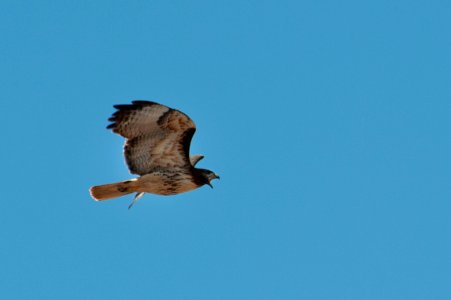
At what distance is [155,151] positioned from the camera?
33.3 m

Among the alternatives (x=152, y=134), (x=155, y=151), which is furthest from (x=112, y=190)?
(x=152, y=134)

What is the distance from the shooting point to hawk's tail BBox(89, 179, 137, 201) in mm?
32938

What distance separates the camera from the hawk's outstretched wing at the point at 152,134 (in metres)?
32.9

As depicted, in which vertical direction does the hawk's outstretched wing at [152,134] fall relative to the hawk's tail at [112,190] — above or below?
above

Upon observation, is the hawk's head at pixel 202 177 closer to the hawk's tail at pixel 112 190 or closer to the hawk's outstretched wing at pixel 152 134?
the hawk's outstretched wing at pixel 152 134

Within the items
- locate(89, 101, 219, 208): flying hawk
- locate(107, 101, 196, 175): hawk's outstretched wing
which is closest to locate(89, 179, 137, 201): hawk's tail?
locate(89, 101, 219, 208): flying hawk

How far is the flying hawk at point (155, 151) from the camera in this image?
32.9 metres

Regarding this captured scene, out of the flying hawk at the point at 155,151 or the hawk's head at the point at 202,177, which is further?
the hawk's head at the point at 202,177

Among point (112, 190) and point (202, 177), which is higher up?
point (202, 177)

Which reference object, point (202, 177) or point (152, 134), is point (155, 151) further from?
point (202, 177)

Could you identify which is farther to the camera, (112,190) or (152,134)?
(152,134)

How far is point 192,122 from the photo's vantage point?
33.1 meters

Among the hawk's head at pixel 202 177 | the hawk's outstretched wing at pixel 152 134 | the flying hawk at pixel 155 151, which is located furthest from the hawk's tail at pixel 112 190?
the hawk's head at pixel 202 177

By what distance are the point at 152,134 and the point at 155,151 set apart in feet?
0.92
